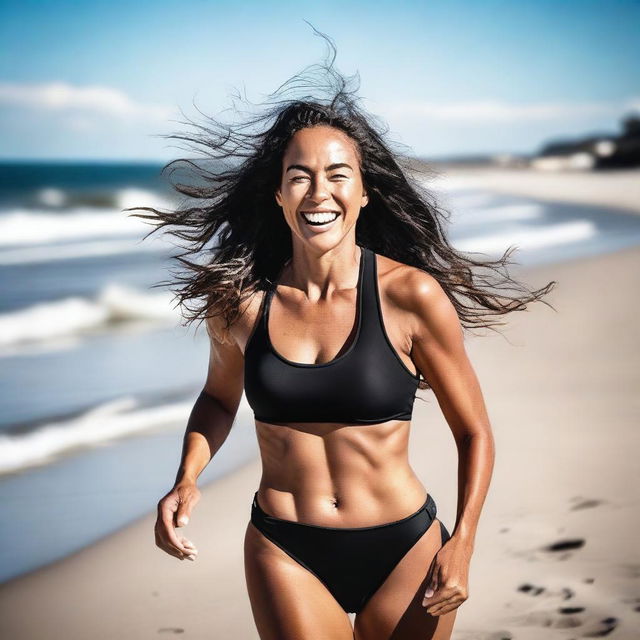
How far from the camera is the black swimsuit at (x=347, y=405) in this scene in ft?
8.80

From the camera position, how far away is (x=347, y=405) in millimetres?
2680

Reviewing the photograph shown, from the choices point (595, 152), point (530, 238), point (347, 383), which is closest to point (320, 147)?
point (347, 383)

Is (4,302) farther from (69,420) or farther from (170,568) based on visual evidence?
(170,568)

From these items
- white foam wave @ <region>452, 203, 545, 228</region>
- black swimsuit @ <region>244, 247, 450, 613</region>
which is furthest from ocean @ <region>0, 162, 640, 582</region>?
white foam wave @ <region>452, 203, 545, 228</region>

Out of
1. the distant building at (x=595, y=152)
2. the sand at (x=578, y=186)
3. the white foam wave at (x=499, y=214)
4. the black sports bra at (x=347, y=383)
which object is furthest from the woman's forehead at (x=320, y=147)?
the distant building at (x=595, y=152)

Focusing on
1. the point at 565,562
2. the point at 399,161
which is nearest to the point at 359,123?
the point at 399,161

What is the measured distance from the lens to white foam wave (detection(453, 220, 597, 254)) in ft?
67.3

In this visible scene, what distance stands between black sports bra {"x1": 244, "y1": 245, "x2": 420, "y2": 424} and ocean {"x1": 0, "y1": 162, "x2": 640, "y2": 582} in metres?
0.83

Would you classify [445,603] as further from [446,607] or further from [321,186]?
[321,186]

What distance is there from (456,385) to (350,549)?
1.75 feet

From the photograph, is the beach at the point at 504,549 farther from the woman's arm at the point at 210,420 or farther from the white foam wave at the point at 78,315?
the white foam wave at the point at 78,315

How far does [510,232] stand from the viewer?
23938 mm

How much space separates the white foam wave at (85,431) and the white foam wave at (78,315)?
366 centimetres

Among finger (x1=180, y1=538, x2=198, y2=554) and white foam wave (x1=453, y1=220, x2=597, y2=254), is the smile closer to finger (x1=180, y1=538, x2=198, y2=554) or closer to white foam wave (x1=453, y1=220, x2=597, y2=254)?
finger (x1=180, y1=538, x2=198, y2=554)
